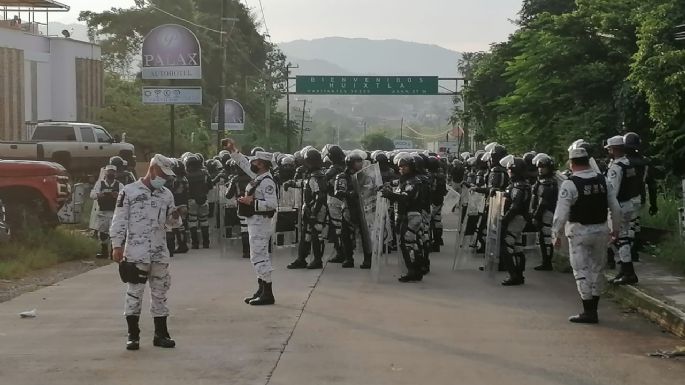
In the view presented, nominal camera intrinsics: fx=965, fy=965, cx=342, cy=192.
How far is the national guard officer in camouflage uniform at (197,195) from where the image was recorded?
61.8 ft

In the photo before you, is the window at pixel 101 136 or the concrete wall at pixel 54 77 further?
the concrete wall at pixel 54 77

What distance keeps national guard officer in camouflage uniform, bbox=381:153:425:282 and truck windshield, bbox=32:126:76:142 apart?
1824 cm

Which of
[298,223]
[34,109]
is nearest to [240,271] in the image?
[298,223]

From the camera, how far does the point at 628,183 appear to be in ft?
42.8

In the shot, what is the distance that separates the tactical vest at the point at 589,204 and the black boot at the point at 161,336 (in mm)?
4528

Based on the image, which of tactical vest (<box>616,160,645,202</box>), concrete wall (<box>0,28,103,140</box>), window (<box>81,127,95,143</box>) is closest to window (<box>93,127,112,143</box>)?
window (<box>81,127,95,143</box>)

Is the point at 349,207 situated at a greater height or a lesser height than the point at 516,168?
lesser

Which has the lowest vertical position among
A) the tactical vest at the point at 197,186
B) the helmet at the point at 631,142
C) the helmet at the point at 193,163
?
the tactical vest at the point at 197,186

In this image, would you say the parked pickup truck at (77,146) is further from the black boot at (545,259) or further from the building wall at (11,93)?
the black boot at (545,259)

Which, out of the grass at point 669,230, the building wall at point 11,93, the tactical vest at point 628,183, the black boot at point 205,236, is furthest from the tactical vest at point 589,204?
the building wall at point 11,93

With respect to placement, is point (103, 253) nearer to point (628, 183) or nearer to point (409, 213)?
point (409, 213)

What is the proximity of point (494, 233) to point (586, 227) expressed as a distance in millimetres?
4209

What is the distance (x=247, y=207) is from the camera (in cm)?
1208

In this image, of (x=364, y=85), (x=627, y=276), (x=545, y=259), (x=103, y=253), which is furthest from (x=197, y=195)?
(x=364, y=85)
